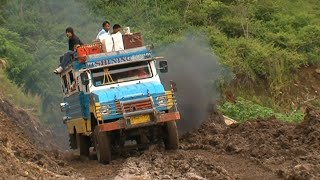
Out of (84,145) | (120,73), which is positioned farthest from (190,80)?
(120,73)

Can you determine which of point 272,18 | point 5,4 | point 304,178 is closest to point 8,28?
point 5,4

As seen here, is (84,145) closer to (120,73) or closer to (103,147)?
(120,73)

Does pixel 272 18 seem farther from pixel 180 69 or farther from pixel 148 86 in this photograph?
pixel 148 86

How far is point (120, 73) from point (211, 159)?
134 inches

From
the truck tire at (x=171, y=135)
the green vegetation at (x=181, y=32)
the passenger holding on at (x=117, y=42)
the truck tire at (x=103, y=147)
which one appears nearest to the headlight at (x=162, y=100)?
the truck tire at (x=171, y=135)

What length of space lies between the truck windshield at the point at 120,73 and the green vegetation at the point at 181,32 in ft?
30.6

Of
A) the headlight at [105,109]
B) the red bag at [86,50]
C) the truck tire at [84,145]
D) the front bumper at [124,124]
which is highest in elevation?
the red bag at [86,50]

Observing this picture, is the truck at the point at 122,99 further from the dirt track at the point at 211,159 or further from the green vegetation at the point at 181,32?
the green vegetation at the point at 181,32

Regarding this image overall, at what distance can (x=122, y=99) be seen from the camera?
1392 cm

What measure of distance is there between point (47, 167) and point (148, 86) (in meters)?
3.13

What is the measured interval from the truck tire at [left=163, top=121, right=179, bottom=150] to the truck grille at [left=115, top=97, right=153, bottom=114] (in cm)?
68

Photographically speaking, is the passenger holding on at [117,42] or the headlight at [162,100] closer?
the headlight at [162,100]

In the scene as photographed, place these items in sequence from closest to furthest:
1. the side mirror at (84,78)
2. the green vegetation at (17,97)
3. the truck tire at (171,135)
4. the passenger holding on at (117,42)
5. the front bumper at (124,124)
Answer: the front bumper at (124,124), the truck tire at (171,135), the side mirror at (84,78), the passenger holding on at (117,42), the green vegetation at (17,97)

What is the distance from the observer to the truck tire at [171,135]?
14188mm
